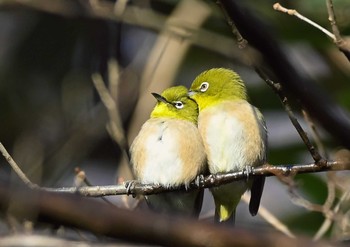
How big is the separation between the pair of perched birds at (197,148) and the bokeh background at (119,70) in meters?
0.83

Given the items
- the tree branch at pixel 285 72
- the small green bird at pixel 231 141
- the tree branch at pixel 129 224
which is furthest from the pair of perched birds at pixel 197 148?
the tree branch at pixel 129 224

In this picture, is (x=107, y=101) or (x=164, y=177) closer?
(x=164, y=177)

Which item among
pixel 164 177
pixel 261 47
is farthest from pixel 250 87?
pixel 261 47

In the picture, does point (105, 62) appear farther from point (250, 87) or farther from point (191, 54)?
point (250, 87)

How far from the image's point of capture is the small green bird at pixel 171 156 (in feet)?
11.6

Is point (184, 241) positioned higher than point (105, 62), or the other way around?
point (184, 241)

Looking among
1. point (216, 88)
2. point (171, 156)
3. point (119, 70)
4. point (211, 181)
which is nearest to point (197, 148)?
point (171, 156)

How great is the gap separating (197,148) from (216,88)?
0.64 metres

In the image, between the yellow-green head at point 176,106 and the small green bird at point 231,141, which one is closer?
the small green bird at point 231,141

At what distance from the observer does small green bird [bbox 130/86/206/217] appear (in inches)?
139

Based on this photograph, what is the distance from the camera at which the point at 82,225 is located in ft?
2.47

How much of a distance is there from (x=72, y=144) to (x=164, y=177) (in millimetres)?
2903

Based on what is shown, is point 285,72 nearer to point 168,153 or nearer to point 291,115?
point 291,115

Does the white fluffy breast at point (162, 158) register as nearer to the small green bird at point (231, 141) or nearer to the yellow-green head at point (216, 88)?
the small green bird at point (231, 141)
